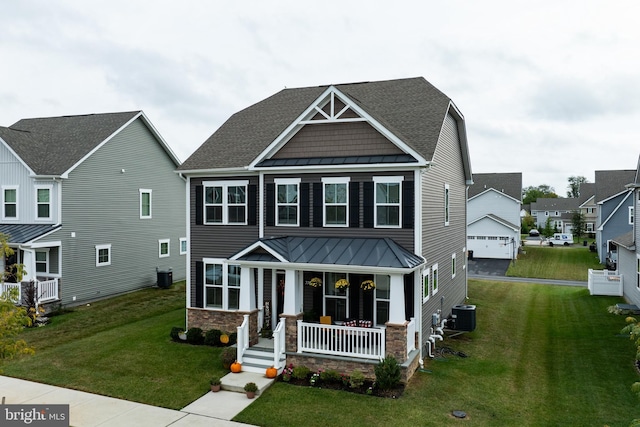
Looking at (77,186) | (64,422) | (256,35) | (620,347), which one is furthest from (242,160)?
(620,347)

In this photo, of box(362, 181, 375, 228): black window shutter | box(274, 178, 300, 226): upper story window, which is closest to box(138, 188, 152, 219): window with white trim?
box(274, 178, 300, 226): upper story window

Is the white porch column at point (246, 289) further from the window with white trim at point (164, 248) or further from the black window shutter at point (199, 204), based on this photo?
the window with white trim at point (164, 248)

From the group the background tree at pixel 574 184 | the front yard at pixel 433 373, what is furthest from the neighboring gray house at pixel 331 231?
the background tree at pixel 574 184

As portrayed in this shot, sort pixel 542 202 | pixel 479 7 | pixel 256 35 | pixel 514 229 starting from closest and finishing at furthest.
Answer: pixel 479 7 < pixel 256 35 < pixel 514 229 < pixel 542 202

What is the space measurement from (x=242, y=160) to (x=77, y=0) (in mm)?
8126

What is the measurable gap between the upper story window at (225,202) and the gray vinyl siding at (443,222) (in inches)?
257

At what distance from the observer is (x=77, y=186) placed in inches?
899

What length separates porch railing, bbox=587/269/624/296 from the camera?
2498 cm

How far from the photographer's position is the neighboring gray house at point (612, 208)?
38719mm

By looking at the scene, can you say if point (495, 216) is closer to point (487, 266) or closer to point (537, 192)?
point (487, 266)

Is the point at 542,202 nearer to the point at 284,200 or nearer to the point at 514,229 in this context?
the point at 514,229

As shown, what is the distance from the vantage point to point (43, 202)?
22.2m

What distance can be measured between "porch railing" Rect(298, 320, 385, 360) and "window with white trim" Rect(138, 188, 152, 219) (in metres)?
17.0

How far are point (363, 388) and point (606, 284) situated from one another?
19.6 m
